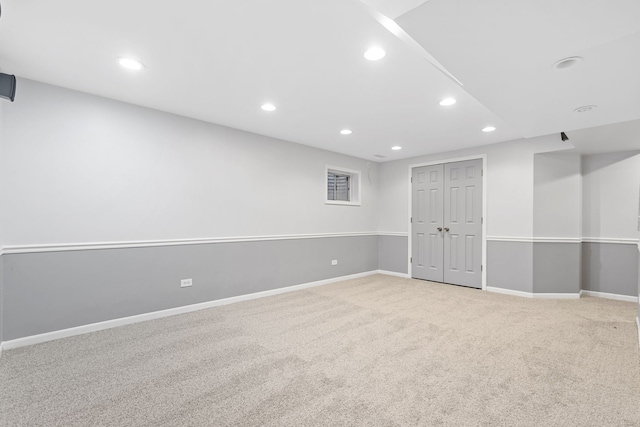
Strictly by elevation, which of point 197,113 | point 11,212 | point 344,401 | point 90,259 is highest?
point 197,113

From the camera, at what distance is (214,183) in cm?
391

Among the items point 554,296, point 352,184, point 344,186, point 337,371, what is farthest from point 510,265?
point 337,371

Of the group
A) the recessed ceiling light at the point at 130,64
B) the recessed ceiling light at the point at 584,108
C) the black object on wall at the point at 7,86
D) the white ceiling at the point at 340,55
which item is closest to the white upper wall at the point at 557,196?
the white ceiling at the point at 340,55

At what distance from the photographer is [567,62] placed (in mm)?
1631

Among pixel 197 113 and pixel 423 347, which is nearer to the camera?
pixel 423 347

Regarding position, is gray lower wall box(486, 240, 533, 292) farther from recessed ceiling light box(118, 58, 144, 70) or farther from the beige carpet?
recessed ceiling light box(118, 58, 144, 70)

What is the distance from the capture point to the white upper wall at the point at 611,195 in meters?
4.18

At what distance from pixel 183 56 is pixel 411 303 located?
151 inches

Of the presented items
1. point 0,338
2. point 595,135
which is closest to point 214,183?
point 0,338

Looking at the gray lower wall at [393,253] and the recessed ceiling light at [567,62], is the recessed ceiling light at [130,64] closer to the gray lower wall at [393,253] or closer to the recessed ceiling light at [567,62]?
the recessed ceiling light at [567,62]

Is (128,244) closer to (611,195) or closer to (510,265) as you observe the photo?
(510,265)

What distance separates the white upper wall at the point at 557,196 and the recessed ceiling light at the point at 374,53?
355 centimetres

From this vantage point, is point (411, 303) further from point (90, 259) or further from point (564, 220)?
point (90, 259)

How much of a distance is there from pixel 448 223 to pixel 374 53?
388 centimetres
